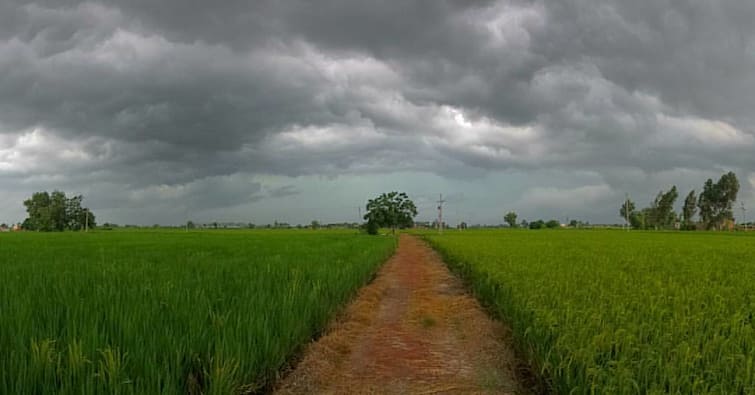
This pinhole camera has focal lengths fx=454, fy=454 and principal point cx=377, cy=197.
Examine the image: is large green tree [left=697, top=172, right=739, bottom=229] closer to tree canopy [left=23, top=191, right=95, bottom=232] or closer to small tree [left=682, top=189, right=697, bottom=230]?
small tree [left=682, top=189, right=697, bottom=230]

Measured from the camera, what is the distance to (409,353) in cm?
538

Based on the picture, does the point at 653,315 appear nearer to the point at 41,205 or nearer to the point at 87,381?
the point at 87,381

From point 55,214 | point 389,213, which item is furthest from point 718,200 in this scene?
point 55,214

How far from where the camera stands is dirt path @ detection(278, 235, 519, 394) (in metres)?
4.31

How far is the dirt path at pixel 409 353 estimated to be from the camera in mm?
4309

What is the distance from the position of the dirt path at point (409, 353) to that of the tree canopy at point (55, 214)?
12102cm

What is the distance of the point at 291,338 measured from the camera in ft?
15.5

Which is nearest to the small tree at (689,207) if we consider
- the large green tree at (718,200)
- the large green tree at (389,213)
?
the large green tree at (718,200)

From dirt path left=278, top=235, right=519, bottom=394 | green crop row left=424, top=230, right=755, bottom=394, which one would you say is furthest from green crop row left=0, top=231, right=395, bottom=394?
green crop row left=424, top=230, right=755, bottom=394

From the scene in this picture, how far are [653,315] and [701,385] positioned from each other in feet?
7.63

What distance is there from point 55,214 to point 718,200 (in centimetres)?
14732

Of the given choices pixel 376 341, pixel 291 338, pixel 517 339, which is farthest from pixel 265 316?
pixel 517 339

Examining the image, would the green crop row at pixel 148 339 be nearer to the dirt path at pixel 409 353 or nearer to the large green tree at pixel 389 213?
the dirt path at pixel 409 353

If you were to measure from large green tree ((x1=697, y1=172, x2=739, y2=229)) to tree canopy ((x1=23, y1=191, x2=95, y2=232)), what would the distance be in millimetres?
139995
